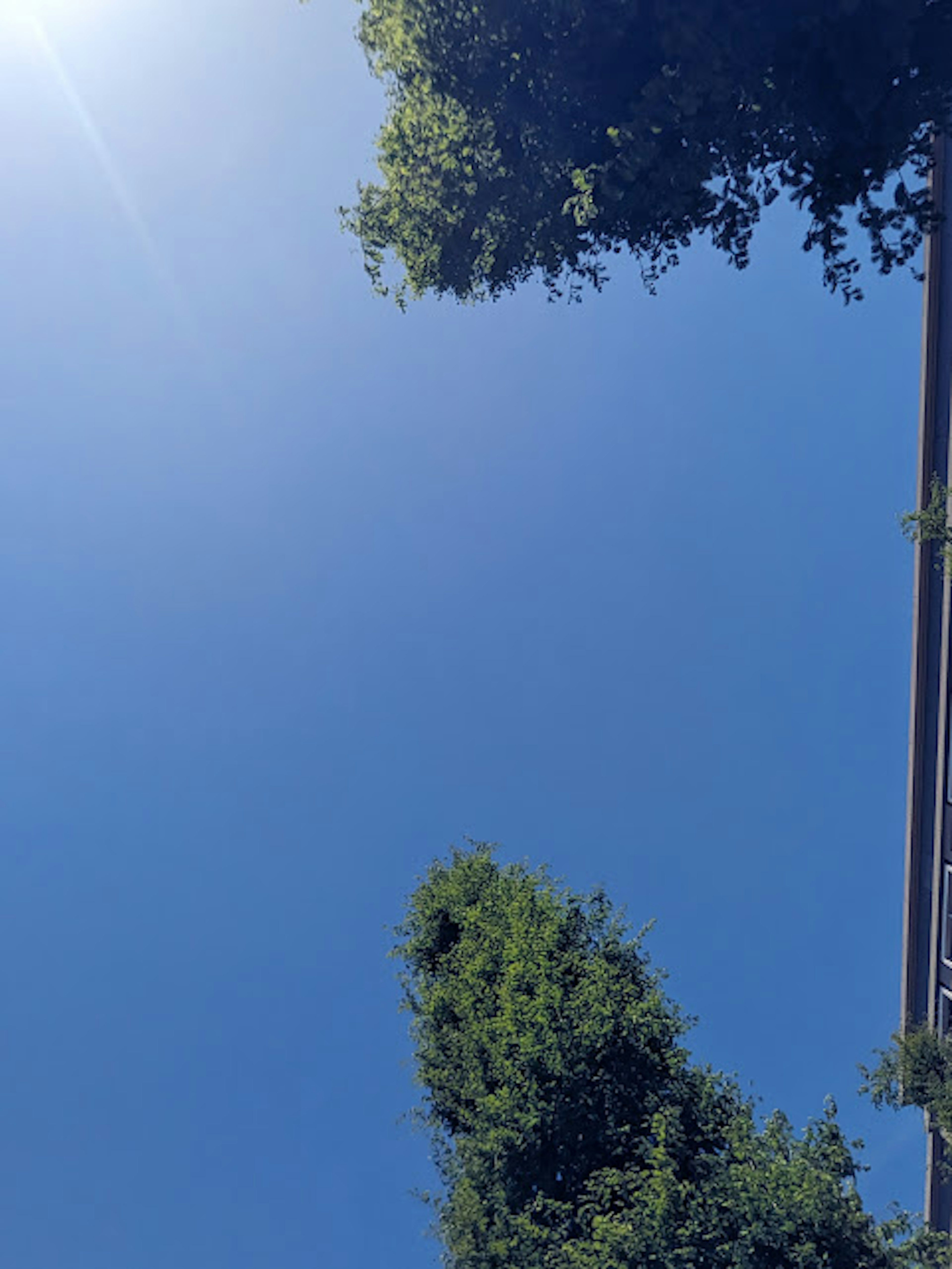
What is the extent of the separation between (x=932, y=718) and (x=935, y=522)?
8000mm

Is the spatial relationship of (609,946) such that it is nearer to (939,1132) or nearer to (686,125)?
(939,1132)

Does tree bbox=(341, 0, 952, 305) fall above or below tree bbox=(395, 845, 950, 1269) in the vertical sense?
above

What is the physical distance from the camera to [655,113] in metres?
13.0

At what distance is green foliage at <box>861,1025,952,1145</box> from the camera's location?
69.3 ft

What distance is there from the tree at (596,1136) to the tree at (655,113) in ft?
57.1

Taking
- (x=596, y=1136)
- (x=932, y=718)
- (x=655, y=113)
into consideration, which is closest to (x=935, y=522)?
(x=932, y=718)

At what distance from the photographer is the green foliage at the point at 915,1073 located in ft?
69.3

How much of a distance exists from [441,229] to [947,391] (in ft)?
53.1

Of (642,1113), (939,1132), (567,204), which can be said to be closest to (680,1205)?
(642,1113)

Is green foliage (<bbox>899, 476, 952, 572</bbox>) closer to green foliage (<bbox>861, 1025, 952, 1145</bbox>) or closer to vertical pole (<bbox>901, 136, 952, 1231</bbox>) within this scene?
vertical pole (<bbox>901, 136, 952, 1231</bbox>)

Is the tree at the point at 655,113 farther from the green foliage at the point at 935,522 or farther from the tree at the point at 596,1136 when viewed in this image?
the tree at the point at 596,1136

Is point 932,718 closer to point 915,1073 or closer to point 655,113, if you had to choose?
point 915,1073

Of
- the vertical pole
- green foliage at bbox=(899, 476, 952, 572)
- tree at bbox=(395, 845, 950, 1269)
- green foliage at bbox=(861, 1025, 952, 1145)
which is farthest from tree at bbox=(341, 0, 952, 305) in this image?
green foliage at bbox=(861, 1025, 952, 1145)

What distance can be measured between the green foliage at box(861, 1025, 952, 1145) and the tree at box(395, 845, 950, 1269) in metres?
5.49
